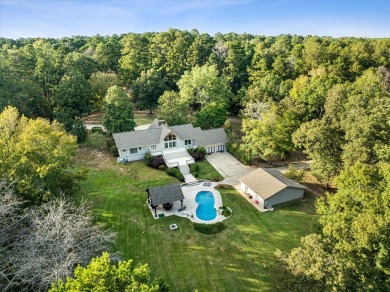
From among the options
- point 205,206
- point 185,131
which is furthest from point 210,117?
point 205,206

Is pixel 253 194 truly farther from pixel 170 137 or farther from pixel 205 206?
pixel 170 137

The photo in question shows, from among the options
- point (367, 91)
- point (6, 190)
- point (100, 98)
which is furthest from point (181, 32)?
point (6, 190)

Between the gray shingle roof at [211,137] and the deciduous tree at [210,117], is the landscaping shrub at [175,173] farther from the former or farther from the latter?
the deciduous tree at [210,117]

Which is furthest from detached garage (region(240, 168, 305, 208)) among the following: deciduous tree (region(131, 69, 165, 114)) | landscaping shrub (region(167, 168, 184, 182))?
deciduous tree (region(131, 69, 165, 114))

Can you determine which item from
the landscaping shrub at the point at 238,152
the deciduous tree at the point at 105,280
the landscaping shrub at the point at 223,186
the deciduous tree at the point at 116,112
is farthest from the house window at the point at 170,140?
the deciduous tree at the point at 105,280

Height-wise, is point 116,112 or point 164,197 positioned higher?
point 116,112

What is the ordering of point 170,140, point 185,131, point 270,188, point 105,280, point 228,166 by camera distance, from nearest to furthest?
point 105,280, point 270,188, point 228,166, point 170,140, point 185,131

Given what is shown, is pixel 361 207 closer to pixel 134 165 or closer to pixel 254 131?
pixel 254 131
